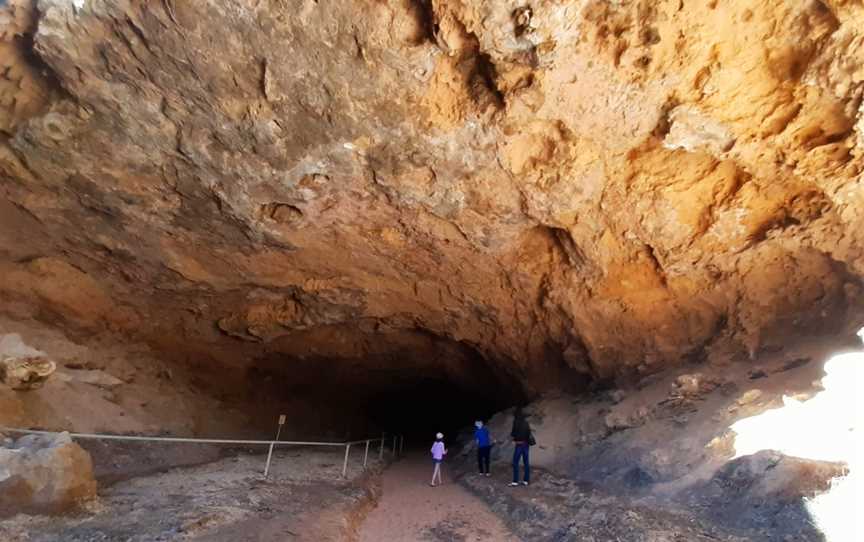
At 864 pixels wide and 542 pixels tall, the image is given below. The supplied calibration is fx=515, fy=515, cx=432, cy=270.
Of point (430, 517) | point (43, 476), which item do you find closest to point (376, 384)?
point (430, 517)

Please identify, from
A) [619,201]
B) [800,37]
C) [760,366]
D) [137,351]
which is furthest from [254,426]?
[800,37]

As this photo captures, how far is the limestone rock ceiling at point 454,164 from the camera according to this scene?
7059mm

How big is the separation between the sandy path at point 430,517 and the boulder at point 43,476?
3.71m

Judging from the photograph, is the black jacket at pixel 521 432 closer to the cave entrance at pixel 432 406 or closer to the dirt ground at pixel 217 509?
the dirt ground at pixel 217 509

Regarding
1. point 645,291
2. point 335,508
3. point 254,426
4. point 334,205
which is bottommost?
point 335,508

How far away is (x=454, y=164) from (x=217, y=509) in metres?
6.50

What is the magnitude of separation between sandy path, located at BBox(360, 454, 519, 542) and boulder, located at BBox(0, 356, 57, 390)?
662cm

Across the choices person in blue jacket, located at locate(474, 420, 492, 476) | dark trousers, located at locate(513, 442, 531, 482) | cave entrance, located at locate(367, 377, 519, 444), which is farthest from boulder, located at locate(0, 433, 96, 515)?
cave entrance, located at locate(367, 377, 519, 444)

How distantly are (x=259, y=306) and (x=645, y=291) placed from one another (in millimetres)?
9709

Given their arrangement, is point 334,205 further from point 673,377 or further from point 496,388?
point 496,388

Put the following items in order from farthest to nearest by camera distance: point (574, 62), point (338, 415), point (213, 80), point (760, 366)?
1. point (338, 415)
2. point (760, 366)
3. point (213, 80)
4. point (574, 62)

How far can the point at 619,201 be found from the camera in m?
9.74

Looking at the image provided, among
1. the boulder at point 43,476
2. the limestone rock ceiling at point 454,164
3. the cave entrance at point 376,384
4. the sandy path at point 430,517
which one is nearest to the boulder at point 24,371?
the limestone rock ceiling at point 454,164

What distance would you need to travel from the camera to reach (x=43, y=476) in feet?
20.0
